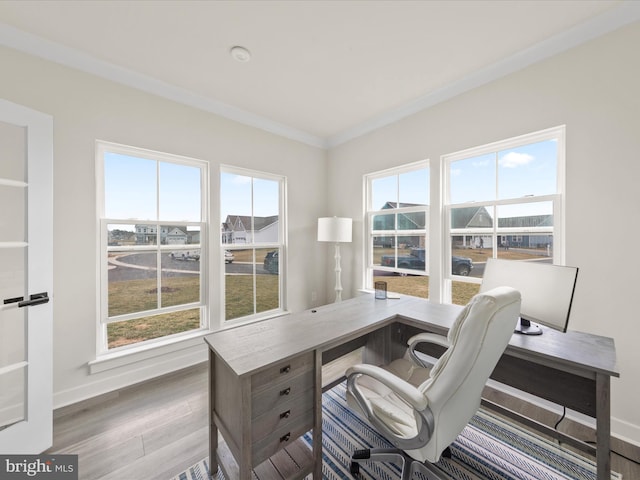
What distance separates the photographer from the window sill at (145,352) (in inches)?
79.7

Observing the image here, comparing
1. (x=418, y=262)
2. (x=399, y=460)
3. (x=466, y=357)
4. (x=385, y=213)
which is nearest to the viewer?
(x=466, y=357)

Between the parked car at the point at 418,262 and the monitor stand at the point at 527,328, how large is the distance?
2.91ft

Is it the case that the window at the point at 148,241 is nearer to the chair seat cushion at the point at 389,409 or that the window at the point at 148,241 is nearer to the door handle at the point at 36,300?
the door handle at the point at 36,300

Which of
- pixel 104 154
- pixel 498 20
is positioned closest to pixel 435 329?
pixel 498 20

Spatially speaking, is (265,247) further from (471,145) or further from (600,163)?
(600,163)

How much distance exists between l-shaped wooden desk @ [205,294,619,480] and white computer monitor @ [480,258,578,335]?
0.11 m

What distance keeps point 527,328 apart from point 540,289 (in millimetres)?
257

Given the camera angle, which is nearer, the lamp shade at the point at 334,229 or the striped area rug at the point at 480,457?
the striped area rug at the point at 480,457

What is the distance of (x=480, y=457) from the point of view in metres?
1.51

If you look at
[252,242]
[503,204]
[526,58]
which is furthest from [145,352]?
[526,58]

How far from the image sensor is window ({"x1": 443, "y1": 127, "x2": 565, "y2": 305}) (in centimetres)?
194

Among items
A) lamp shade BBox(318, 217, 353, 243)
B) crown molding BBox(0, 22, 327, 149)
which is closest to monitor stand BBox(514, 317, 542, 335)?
lamp shade BBox(318, 217, 353, 243)

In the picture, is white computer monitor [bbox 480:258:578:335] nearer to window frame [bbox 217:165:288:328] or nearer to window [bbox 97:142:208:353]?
window frame [bbox 217:165:288:328]

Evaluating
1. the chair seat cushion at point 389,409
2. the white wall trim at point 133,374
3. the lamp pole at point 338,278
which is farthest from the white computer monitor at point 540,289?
the white wall trim at point 133,374
